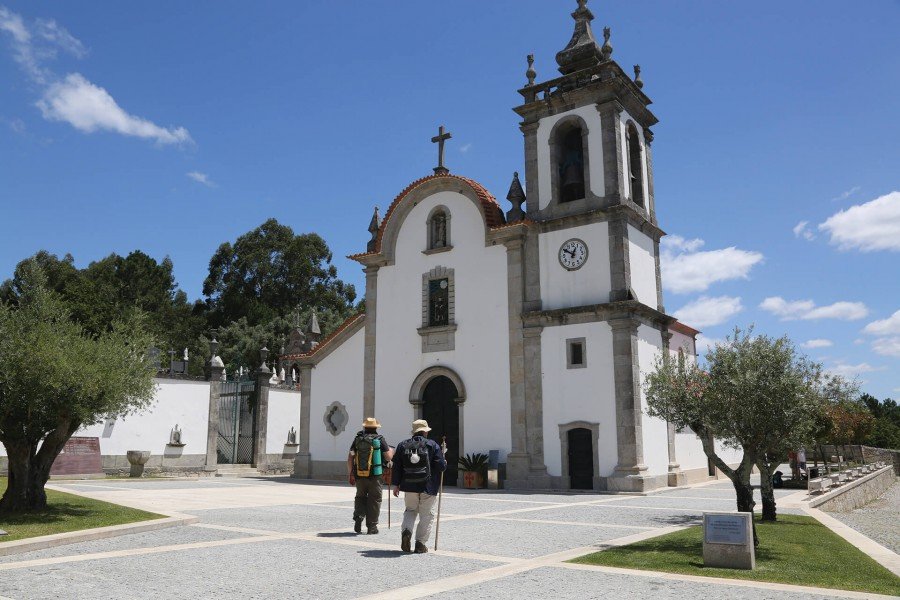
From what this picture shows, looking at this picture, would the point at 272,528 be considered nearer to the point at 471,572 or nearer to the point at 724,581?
the point at 471,572

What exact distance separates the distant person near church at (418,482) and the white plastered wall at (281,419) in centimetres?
2367

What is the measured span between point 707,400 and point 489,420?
13.0 m

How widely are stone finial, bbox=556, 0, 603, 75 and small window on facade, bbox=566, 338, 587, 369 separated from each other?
11054 millimetres

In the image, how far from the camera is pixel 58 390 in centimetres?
1205

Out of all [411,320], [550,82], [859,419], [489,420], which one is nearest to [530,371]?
[489,420]

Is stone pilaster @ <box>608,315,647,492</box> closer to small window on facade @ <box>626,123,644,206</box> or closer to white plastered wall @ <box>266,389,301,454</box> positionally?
small window on facade @ <box>626,123,644,206</box>

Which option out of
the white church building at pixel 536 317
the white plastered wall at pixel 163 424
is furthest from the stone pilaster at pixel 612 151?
the white plastered wall at pixel 163 424

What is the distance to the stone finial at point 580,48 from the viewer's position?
86.5 ft

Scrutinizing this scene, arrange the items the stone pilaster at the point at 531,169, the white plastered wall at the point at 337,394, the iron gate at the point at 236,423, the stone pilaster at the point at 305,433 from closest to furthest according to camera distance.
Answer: the stone pilaster at the point at 531,169 → the white plastered wall at the point at 337,394 → the stone pilaster at the point at 305,433 → the iron gate at the point at 236,423

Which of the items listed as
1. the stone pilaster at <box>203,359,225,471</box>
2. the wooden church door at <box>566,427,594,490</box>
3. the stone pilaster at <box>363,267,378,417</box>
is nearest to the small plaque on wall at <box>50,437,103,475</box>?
the stone pilaster at <box>203,359,225,471</box>

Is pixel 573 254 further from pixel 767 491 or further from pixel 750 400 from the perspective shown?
pixel 750 400

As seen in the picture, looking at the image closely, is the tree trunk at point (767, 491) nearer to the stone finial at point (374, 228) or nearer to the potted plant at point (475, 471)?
the potted plant at point (475, 471)

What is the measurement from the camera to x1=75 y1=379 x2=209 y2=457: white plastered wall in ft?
89.9

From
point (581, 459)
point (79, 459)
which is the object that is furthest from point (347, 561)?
point (79, 459)
